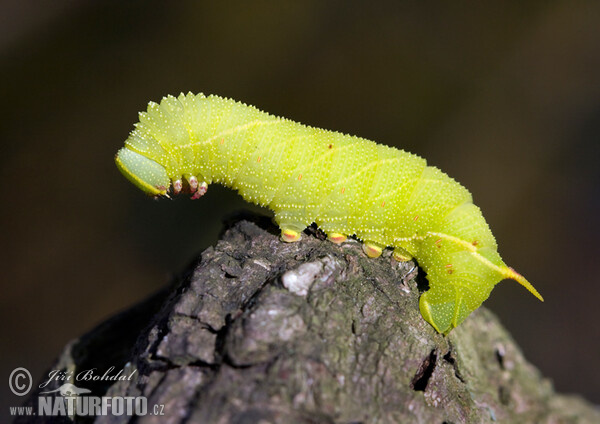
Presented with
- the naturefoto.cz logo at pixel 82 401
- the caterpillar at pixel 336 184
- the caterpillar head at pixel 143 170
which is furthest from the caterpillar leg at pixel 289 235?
the naturefoto.cz logo at pixel 82 401

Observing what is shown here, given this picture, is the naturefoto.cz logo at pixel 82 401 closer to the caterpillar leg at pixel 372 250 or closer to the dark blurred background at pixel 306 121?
the caterpillar leg at pixel 372 250

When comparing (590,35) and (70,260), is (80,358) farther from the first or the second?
(590,35)

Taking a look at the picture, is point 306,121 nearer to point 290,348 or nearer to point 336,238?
point 336,238

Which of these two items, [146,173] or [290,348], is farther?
[146,173]

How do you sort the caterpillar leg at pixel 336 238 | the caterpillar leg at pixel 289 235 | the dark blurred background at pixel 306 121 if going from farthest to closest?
the dark blurred background at pixel 306 121, the caterpillar leg at pixel 336 238, the caterpillar leg at pixel 289 235

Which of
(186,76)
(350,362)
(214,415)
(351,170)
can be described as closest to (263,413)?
(214,415)

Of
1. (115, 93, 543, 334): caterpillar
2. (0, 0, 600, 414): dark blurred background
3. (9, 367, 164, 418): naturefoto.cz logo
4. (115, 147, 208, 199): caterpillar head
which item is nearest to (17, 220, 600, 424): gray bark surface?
(9, 367, 164, 418): naturefoto.cz logo

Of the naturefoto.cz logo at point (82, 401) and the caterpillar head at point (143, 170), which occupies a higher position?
the caterpillar head at point (143, 170)

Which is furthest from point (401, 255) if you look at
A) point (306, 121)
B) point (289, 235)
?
point (306, 121)
